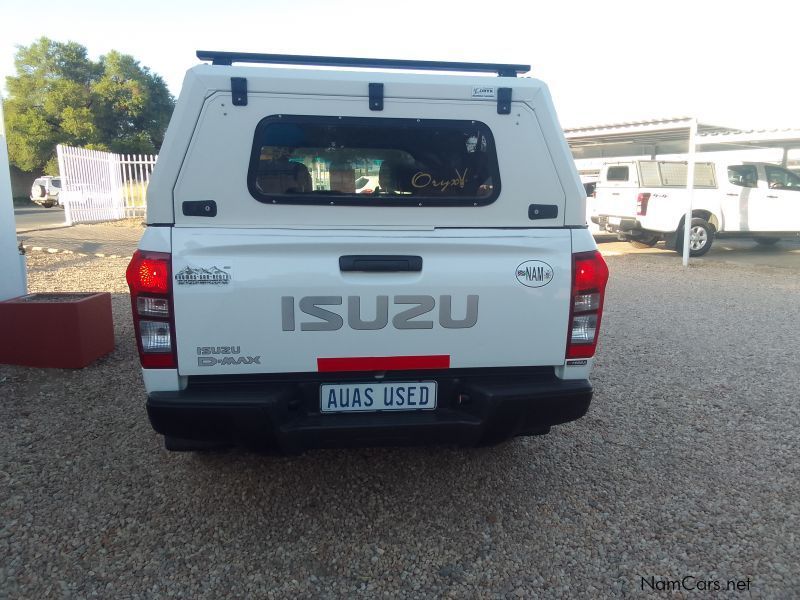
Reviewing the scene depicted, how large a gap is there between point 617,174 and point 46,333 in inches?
463

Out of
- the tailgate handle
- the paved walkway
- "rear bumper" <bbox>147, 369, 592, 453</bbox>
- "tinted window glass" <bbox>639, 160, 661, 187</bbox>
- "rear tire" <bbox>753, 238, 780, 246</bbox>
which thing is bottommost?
"rear tire" <bbox>753, 238, 780, 246</bbox>

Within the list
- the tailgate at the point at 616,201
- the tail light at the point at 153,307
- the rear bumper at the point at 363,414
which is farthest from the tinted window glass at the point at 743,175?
the tail light at the point at 153,307

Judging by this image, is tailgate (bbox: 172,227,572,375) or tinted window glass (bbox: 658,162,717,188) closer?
tailgate (bbox: 172,227,572,375)

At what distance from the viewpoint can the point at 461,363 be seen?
2.59 m

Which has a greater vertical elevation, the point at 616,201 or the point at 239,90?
the point at 239,90

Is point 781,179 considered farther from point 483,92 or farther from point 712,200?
point 483,92

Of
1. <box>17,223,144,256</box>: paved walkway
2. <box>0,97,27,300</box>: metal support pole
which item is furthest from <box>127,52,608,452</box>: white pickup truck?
<box>17,223,144,256</box>: paved walkway

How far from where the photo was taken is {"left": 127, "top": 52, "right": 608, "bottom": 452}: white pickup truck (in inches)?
94.7

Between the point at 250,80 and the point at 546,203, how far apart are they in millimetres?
1431

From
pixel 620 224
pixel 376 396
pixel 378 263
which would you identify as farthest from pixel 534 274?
pixel 620 224

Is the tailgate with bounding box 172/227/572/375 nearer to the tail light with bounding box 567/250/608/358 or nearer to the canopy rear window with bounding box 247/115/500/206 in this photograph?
the tail light with bounding box 567/250/608/358

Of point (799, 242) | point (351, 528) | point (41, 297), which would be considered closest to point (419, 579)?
A: point (351, 528)

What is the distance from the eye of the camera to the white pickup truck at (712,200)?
12281 millimetres

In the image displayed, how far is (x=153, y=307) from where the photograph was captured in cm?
236
